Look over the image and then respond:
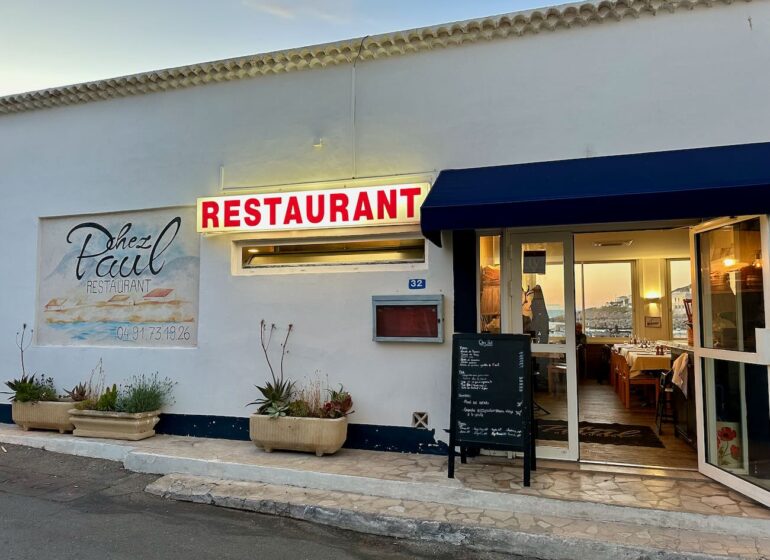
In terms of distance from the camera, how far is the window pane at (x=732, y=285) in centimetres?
459

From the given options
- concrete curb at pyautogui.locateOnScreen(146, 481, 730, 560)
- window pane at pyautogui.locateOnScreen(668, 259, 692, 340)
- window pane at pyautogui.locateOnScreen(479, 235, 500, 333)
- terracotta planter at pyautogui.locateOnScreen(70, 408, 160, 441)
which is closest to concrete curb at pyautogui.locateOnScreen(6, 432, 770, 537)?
terracotta planter at pyautogui.locateOnScreen(70, 408, 160, 441)

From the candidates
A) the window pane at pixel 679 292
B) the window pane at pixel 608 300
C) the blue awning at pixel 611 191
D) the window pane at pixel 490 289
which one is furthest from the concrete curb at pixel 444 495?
the window pane at pixel 608 300

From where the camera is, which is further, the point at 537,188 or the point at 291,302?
the point at 291,302

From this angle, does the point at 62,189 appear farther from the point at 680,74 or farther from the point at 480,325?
the point at 680,74

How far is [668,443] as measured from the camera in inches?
242

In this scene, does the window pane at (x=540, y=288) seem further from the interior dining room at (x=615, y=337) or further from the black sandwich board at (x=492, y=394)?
the black sandwich board at (x=492, y=394)

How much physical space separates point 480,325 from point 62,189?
622 centimetres

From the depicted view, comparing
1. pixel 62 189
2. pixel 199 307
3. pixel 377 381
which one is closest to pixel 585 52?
pixel 377 381

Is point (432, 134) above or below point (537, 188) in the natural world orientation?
above

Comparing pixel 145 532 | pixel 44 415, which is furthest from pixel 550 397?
pixel 44 415

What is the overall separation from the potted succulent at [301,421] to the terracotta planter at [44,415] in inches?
108

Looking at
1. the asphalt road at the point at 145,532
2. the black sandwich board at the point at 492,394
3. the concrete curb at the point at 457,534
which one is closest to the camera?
the concrete curb at the point at 457,534

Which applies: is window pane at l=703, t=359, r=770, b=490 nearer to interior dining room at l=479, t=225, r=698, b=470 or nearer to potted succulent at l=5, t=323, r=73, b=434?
interior dining room at l=479, t=225, r=698, b=470

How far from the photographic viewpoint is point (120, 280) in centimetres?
723
